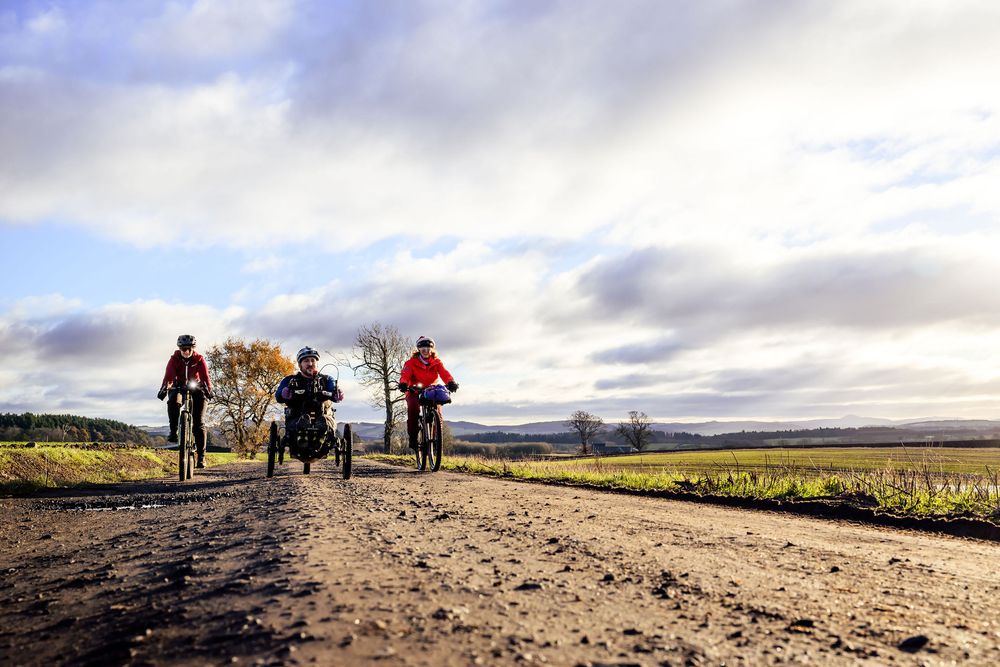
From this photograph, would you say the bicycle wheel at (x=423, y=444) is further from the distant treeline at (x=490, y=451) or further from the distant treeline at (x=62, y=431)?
the distant treeline at (x=62, y=431)

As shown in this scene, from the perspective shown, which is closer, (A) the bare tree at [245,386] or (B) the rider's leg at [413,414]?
(B) the rider's leg at [413,414]

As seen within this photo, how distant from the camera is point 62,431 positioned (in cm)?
Result: 1597

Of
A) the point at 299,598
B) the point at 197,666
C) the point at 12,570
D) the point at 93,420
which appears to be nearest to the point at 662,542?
the point at 299,598

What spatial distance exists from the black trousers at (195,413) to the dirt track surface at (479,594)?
713 centimetres

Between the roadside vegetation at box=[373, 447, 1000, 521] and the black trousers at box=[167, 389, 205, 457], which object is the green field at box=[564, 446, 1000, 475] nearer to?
the roadside vegetation at box=[373, 447, 1000, 521]

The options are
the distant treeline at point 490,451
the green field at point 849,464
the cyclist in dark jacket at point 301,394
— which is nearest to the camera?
the green field at point 849,464

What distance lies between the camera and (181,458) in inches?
515

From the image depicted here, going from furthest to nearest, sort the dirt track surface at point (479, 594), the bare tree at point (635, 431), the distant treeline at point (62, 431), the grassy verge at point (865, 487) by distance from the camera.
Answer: the bare tree at point (635, 431) → the distant treeline at point (62, 431) → the grassy verge at point (865, 487) → the dirt track surface at point (479, 594)

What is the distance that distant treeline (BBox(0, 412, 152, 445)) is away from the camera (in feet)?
56.7

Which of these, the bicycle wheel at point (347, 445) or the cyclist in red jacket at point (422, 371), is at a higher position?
the cyclist in red jacket at point (422, 371)

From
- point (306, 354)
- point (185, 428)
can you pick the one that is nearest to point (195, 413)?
point (185, 428)

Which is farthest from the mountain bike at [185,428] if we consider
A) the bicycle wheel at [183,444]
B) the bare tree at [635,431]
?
the bare tree at [635,431]

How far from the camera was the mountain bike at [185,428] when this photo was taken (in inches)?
503

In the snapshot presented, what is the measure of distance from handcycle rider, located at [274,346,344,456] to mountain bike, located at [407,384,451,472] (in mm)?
3201
